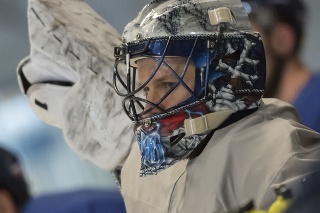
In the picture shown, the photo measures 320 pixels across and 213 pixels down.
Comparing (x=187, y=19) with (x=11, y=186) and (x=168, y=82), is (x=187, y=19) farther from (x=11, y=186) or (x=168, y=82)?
(x=11, y=186)

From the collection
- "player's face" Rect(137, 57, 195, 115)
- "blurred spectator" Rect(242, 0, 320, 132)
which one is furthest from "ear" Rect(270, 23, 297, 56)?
"player's face" Rect(137, 57, 195, 115)

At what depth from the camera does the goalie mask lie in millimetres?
1016

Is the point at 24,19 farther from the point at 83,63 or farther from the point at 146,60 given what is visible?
the point at 146,60

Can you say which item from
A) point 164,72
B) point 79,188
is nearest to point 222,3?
point 164,72

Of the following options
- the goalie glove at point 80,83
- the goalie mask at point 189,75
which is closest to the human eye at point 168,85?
the goalie mask at point 189,75

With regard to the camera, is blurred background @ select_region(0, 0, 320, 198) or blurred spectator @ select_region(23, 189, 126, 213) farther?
blurred background @ select_region(0, 0, 320, 198)

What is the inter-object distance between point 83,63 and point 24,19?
0.86ft

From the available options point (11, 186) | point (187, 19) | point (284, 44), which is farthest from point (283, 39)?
point (11, 186)

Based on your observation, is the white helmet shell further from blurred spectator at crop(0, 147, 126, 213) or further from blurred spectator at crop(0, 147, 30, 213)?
blurred spectator at crop(0, 147, 30, 213)

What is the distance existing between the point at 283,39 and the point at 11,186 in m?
0.69

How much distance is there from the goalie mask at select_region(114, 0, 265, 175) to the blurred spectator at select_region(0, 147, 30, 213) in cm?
58

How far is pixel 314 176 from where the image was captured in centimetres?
81

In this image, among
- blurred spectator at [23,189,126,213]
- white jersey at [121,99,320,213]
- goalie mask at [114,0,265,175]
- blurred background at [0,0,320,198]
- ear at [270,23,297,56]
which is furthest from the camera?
blurred background at [0,0,320,198]

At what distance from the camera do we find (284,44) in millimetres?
1542
